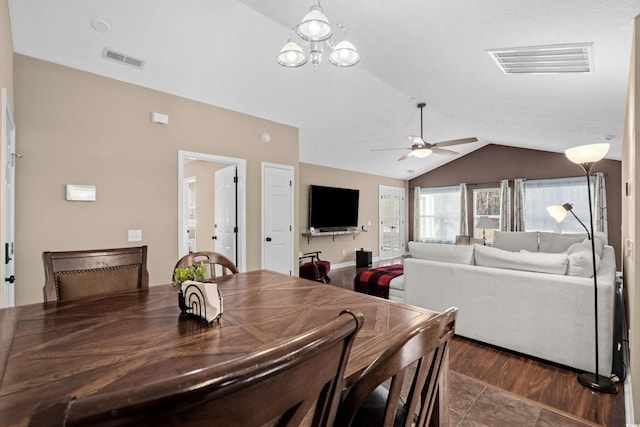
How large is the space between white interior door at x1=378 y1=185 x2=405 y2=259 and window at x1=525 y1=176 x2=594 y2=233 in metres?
3.26

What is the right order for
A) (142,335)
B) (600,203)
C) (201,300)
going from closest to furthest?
1. (142,335)
2. (201,300)
3. (600,203)

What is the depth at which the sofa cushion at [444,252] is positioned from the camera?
10.2ft

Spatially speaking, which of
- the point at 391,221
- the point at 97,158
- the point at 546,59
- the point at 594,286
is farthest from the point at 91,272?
the point at 391,221

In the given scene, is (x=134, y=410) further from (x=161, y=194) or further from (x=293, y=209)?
(x=293, y=209)

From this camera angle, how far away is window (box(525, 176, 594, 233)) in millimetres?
6812

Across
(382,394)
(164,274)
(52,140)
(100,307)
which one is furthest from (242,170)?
(382,394)

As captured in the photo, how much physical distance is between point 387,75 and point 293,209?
2.31 m

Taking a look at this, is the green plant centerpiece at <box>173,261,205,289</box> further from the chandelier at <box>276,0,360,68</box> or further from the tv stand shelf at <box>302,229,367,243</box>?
the tv stand shelf at <box>302,229,367,243</box>

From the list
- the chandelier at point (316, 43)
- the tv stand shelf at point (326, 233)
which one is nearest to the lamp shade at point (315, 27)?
the chandelier at point (316, 43)

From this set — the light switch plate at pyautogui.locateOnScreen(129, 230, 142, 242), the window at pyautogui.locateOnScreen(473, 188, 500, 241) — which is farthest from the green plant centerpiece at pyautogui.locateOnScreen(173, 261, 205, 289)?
the window at pyautogui.locateOnScreen(473, 188, 500, 241)

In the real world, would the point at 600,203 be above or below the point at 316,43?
below

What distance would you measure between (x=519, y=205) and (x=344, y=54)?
726 centimetres

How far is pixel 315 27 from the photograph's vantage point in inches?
73.3

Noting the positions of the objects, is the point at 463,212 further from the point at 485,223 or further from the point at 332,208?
the point at 332,208
